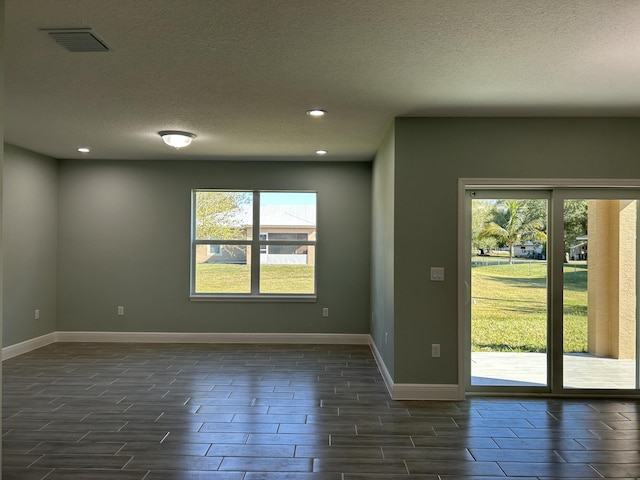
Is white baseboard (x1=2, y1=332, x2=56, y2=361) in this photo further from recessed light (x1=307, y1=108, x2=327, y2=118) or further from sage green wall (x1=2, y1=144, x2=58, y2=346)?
recessed light (x1=307, y1=108, x2=327, y2=118)

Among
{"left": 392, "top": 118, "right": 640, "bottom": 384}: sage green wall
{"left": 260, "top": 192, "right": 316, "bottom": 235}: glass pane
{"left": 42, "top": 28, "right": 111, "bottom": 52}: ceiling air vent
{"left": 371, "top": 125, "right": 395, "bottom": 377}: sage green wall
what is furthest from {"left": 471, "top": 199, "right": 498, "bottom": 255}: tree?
{"left": 42, "top": 28, "right": 111, "bottom": 52}: ceiling air vent

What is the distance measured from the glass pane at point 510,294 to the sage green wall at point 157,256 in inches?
96.1

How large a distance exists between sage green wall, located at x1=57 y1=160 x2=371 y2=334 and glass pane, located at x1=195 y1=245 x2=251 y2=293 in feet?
0.67

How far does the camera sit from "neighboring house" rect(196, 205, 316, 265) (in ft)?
22.4

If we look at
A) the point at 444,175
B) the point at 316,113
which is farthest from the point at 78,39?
the point at 444,175

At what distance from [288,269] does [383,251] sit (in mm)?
2040

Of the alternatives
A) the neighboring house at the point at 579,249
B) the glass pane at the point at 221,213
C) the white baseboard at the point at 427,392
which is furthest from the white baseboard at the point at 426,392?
the glass pane at the point at 221,213

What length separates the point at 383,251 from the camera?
204 inches

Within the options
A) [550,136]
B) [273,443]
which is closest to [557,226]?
[550,136]

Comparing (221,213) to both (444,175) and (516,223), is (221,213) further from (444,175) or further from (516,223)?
(516,223)

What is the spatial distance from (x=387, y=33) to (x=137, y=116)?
273cm

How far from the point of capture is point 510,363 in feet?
14.6

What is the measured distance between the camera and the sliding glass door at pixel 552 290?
4352mm

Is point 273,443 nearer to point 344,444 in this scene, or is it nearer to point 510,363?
point 344,444
